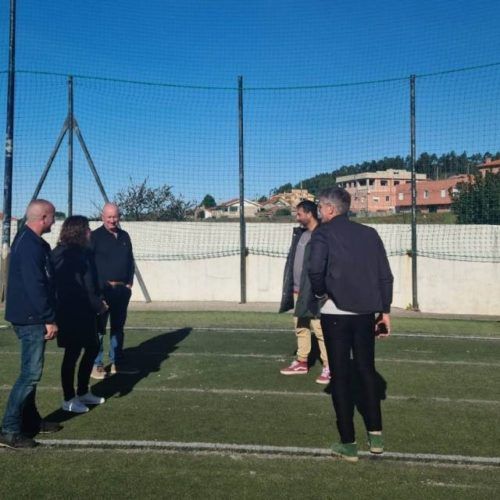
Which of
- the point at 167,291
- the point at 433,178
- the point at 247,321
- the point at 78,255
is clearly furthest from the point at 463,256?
the point at 78,255

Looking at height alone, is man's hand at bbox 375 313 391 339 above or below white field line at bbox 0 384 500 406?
above

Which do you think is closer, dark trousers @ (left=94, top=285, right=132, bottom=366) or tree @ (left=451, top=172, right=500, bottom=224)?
dark trousers @ (left=94, top=285, right=132, bottom=366)

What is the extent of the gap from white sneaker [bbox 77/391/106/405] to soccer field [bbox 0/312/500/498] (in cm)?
8

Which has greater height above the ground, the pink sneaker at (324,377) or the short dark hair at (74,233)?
the short dark hair at (74,233)

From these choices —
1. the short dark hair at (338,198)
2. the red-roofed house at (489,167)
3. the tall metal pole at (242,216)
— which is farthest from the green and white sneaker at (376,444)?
the red-roofed house at (489,167)

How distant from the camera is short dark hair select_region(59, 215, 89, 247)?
6.08 metres

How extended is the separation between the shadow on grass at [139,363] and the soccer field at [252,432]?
24 mm

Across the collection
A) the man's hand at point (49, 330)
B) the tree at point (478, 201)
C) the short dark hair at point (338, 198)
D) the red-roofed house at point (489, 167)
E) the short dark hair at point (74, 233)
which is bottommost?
the man's hand at point (49, 330)

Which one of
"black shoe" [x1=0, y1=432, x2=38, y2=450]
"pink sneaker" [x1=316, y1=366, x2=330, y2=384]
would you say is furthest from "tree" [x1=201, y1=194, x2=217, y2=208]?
"black shoe" [x1=0, y1=432, x2=38, y2=450]

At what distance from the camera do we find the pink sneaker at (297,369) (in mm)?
7633

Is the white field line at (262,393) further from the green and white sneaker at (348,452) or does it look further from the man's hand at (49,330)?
the man's hand at (49,330)

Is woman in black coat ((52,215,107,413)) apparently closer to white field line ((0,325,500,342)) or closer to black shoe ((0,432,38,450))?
black shoe ((0,432,38,450))

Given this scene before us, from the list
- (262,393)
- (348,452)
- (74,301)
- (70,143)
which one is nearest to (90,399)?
(74,301)

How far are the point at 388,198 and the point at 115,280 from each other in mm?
9225
